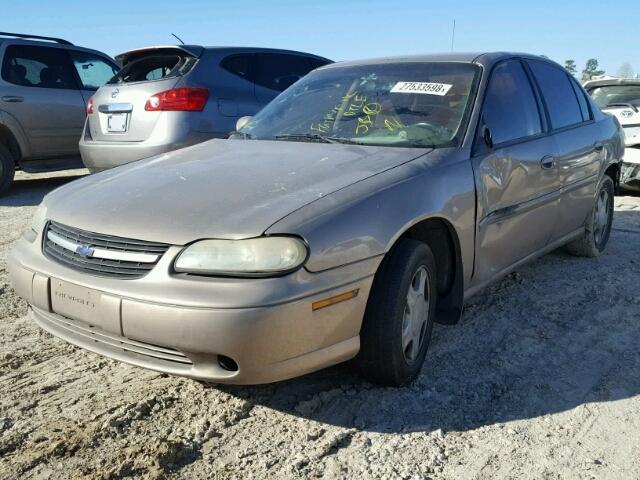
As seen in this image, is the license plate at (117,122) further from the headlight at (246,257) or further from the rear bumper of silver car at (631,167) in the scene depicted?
the rear bumper of silver car at (631,167)

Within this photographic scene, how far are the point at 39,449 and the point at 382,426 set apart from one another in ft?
4.30

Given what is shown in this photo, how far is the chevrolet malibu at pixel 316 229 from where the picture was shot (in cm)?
227

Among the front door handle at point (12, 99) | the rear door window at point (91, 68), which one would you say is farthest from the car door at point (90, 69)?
the front door handle at point (12, 99)

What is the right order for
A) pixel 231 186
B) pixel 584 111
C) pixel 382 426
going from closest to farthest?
pixel 382 426, pixel 231 186, pixel 584 111

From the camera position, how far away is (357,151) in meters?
3.11

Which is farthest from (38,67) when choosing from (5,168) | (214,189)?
(214,189)

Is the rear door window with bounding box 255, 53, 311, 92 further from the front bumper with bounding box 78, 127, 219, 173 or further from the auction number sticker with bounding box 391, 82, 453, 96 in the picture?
the auction number sticker with bounding box 391, 82, 453, 96

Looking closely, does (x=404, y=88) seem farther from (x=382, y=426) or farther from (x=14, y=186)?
(x=14, y=186)

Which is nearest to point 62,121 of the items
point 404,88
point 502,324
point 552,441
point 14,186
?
point 14,186

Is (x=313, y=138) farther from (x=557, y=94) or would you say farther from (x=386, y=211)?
(x=557, y=94)

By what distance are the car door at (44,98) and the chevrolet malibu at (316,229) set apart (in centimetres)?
496

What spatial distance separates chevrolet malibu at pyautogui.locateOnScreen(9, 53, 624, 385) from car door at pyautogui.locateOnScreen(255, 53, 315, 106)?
268cm

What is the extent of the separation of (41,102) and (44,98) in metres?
0.07

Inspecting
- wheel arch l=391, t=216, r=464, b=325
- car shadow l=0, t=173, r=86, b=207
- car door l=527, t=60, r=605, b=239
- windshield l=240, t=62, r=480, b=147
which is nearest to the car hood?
windshield l=240, t=62, r=480, b=147
